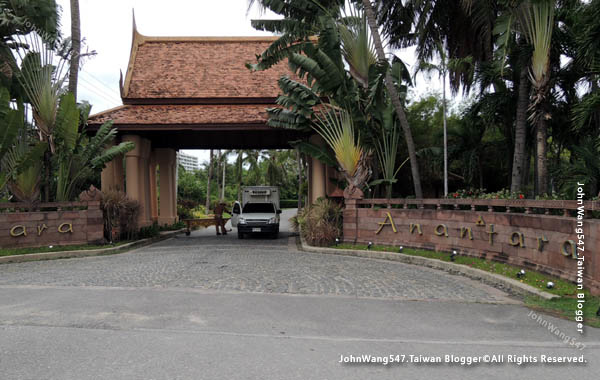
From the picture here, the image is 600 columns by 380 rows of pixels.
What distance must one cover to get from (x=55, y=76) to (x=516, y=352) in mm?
16059

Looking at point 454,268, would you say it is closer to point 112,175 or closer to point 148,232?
point 148,232

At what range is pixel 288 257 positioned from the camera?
13.6 m

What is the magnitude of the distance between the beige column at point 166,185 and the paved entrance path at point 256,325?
15.7 meters

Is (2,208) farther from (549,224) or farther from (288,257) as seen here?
(549,224)

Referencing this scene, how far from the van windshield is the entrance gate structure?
2.13 m

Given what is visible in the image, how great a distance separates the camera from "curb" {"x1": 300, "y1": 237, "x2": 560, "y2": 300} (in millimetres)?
8023

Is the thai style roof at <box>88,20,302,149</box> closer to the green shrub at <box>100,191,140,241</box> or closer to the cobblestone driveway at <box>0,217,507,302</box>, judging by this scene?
the green shrub at <box>100,191,140,241</box>

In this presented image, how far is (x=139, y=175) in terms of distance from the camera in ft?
65.5

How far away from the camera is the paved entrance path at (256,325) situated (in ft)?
14.5

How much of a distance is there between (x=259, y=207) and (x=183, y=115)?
5.65 metres

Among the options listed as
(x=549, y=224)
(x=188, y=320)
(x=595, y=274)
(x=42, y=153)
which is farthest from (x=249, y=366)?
(x=42, y=153)

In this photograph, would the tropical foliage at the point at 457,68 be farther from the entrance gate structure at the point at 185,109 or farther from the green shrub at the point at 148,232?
the green shrub at the point at 148,232

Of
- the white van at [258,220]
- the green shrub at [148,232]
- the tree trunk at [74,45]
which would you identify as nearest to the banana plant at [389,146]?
the white van at [258,220]

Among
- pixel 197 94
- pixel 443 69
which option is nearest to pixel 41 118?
pixel 197 94
